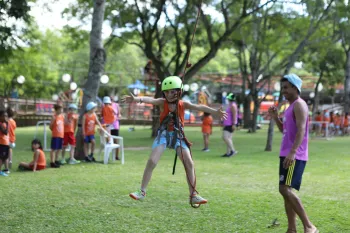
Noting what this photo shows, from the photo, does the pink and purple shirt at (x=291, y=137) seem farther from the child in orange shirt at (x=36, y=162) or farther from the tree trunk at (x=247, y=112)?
the tree trunk at (x=247, y=112)

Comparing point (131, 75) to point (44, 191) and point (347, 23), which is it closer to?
point (347, 23)

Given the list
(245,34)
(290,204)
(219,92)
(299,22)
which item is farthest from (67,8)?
(219,92)

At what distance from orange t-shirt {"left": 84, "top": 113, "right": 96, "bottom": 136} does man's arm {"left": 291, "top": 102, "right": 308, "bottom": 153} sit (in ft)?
28.5

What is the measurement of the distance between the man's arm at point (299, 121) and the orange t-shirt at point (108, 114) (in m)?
9.29

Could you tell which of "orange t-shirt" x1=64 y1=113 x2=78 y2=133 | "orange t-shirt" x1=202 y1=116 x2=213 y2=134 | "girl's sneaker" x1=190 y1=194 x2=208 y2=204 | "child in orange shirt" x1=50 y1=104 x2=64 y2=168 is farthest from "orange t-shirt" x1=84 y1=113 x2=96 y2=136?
"girl's sneaker" x1=190 y1=194 x2=208 y2=204

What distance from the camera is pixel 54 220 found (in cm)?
638

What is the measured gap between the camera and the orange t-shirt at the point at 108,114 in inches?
558

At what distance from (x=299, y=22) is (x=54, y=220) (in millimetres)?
18226

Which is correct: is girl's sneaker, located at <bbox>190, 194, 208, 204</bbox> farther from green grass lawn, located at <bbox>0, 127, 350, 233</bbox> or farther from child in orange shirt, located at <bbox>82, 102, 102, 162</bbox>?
child in orange shirt, located at <bbox>82, 102, 102, 162</bbox>

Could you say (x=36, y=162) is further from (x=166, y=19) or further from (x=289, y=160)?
(x=166, y=19)

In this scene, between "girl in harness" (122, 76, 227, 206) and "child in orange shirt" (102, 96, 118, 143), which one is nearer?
"girl in harness" (122, 76, 227, 206)

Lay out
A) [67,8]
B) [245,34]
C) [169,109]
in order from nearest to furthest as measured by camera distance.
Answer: [169,109] < [67,8] < [245,34]

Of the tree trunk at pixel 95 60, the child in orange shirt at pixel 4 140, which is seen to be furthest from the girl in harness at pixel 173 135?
the tree trunk at pixel 95 60

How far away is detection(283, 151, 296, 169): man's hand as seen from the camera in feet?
17.6
